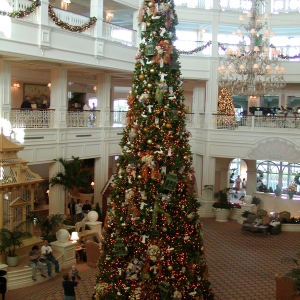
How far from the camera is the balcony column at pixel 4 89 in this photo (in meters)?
15.2

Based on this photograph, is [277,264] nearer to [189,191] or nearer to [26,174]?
[189,191]

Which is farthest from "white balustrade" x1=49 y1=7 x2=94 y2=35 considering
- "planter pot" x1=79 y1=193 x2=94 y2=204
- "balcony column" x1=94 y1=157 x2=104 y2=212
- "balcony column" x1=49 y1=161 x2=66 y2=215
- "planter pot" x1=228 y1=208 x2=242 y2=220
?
"planter pot" x1=228 y1=208 x2=242 y2=220

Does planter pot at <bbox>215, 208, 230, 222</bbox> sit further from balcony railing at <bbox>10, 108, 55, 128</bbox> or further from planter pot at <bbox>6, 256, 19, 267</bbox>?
planter pot at <bbox>6, 256, 19, 267</bbox>

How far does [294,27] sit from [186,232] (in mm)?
16324

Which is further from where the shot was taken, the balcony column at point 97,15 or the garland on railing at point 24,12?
the balcony column at point 97,15

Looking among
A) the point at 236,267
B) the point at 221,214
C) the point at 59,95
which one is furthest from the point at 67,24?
the point at 221,214

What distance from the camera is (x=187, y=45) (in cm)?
2331

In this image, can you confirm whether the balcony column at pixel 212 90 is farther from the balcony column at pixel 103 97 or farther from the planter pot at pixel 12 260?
the planter pot at pixel 12 260

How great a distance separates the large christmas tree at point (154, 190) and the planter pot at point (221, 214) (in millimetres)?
11644

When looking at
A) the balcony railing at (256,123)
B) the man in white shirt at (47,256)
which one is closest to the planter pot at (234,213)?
the balcony railing at (256,123)

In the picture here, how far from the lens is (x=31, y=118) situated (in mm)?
16484

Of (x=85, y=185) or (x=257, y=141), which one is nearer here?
(x=85, y=185)

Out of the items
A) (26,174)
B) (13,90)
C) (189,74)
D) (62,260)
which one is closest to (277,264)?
(62,260)

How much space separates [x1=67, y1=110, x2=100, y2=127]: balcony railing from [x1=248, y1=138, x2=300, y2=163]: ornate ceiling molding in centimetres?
663
